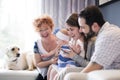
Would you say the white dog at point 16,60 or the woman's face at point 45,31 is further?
the white dog at point 16,60

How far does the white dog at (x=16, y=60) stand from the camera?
3.11m

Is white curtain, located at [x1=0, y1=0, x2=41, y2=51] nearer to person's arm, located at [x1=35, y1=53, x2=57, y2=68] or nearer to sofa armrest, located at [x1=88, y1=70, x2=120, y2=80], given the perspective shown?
person's arm, located at [x1=35, y1=53, x2=57, y2=68]

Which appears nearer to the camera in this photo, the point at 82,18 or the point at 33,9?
the point at 82,18

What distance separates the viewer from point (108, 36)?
1.58 metres

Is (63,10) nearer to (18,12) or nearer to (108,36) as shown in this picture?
(18,12)

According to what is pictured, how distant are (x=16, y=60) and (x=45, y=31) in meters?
0.78

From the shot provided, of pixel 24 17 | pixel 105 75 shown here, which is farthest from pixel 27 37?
pixel 105 75

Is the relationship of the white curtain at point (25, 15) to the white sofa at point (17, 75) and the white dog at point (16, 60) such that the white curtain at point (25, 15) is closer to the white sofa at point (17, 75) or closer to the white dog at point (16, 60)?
the white dog at point (16, 60)

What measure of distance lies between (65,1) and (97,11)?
6.13ft

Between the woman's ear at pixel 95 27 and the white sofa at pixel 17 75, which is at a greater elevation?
the woman's ear at pixel 95 27

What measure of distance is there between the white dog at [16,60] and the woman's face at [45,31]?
0.67m

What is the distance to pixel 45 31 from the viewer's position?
2607mm

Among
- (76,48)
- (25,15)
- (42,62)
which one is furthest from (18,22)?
(76,48)

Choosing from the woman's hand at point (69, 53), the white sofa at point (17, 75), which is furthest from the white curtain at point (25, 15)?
the woman's hand at point (69, 53)
